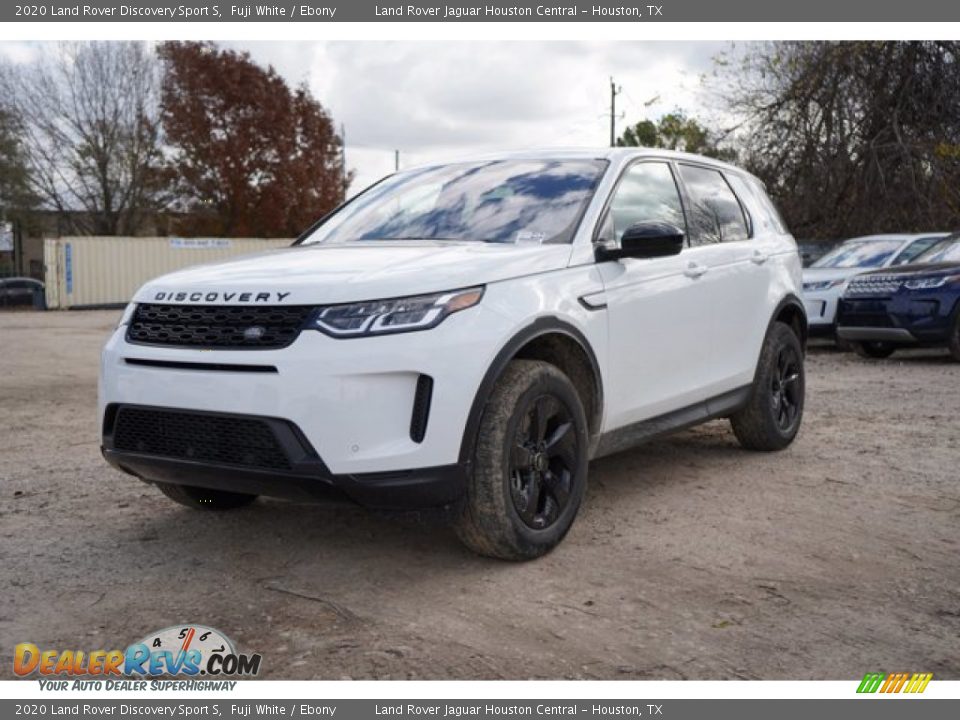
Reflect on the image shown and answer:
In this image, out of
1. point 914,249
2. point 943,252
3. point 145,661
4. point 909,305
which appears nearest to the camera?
point 145,661

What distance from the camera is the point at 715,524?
493 cm

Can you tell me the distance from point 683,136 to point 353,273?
24.4 meters

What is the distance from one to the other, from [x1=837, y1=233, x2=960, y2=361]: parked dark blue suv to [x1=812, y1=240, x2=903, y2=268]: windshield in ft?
4.25

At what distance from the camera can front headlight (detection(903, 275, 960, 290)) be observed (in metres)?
11.6

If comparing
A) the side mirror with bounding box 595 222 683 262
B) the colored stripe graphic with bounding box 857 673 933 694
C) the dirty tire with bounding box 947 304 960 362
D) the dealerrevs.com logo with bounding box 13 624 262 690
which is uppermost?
the side mirror with bounding box 595 222 683 262

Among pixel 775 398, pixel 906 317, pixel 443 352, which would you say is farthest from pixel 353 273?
pixel 906 317

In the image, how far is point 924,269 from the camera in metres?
11.9

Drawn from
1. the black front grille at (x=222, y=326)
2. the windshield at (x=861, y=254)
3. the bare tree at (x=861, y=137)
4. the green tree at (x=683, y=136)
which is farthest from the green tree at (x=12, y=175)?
the black front grille at (x=222, y=326)

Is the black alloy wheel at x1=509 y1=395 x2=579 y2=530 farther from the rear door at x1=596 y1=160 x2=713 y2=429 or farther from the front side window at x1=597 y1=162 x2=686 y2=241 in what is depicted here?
the front side window at x1=597 y1=162 x2=686 y2=241

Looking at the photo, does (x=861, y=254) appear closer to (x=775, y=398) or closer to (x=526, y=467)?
(x=775, y=398)

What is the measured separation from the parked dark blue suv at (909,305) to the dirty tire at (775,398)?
5.55 m

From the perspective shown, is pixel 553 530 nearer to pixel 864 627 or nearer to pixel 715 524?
pixel 715 524

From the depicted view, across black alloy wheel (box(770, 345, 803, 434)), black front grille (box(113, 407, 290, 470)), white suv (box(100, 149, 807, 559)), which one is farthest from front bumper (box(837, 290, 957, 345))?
black front grille (box(113, 407, 290, 470))

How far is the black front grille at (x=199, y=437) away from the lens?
149 inches
